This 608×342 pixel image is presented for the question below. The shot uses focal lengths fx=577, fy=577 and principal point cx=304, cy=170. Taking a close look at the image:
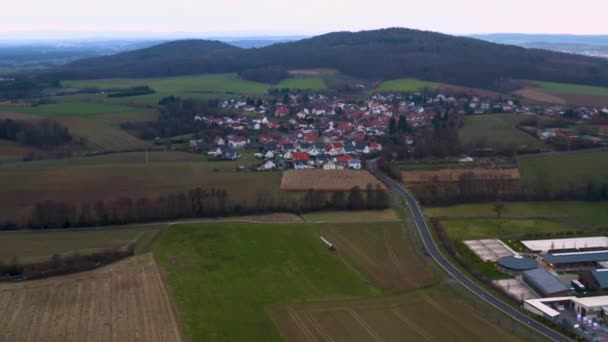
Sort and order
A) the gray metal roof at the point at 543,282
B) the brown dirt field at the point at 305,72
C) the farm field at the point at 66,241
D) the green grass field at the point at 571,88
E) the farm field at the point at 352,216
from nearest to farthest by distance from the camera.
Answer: the gray metal roof at the point at 543,282
the farm field at the point at 66,241
the farm field at the point at 352,216
the green grass field at the point at 571,88
the brown dirt field at the point at 305,72

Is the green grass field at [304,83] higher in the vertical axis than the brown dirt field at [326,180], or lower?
higher

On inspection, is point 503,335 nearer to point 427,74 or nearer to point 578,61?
point 427,74

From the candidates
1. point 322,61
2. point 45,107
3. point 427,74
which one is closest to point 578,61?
point 427,74

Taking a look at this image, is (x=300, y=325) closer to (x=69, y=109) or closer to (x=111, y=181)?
(x=111, y=181)

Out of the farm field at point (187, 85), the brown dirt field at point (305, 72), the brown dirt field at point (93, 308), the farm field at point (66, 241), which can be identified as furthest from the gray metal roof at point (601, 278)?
the brown dirt field at point (305, 72)

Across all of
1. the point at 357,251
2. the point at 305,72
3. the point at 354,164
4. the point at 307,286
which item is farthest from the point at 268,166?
the point at 305,72

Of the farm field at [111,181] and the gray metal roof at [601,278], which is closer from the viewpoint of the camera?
the gray metal roof at [601,278]

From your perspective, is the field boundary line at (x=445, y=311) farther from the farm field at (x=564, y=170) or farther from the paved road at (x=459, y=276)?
the farm field at (x=564, y=170)
